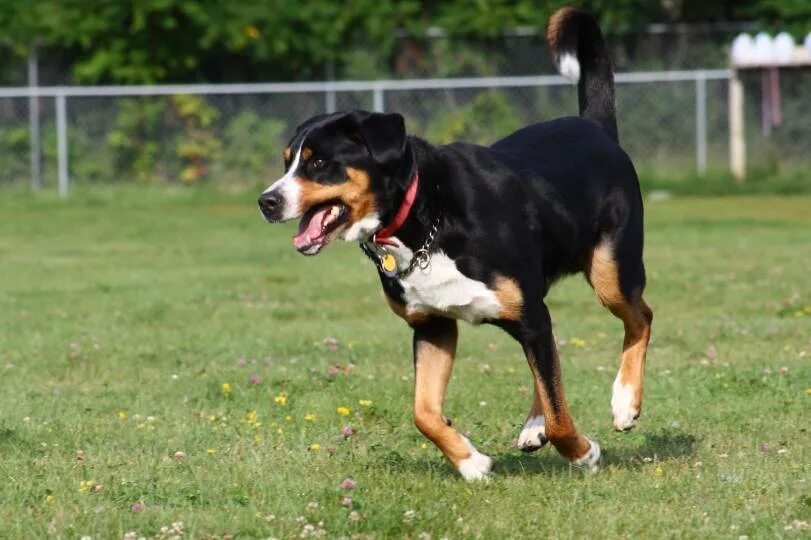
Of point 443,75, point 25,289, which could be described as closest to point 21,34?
point 443,75

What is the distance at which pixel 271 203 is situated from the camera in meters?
5.85

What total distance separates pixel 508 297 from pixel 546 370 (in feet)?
1.15

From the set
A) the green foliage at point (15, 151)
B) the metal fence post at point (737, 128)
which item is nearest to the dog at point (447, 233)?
the metal fence post at point (737, 128)

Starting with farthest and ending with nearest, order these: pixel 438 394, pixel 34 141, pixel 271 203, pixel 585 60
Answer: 1. pixel 34 141
2. pixel 585 60
3. pixel 438 394
4. pixel 271 203

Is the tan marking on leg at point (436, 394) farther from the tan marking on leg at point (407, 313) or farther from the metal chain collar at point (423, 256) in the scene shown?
the metal chain collar at point (423, 256)

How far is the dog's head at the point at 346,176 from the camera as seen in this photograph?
5938 mm

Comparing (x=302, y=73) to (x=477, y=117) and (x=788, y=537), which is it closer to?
(x=477, y=117)

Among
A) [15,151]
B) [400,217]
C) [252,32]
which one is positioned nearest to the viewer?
[400,217]

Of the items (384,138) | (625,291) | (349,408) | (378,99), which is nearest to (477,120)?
(378,99)

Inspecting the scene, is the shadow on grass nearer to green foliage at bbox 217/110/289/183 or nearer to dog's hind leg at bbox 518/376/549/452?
dog's hind leg at bbox 518/376/549/452

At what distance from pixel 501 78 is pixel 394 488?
746 inches

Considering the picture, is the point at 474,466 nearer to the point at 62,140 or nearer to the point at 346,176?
the point at 346,176

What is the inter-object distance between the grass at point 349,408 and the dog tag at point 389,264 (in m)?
0.84

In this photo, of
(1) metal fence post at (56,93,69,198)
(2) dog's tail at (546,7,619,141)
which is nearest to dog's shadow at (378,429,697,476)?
(2) dog's tail at (546,7,619,141)
